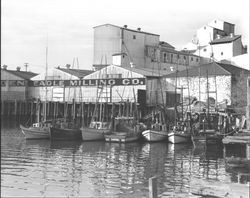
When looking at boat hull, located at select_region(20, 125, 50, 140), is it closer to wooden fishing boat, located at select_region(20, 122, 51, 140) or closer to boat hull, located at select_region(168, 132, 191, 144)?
wooden fishing boat, located at select_region(20, 122, 51, 140)

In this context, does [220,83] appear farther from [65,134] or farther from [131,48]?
[65,134]

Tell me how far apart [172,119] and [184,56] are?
32894mm

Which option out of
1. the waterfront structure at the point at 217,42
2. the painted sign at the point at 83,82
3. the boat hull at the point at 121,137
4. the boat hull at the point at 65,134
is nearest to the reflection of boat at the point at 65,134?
the boat hull at the point at 65,134

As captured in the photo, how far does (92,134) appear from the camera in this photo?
43.6m

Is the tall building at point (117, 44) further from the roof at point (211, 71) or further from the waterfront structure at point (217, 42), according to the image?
the roof at point (211, 71)

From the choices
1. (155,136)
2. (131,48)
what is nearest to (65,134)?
(155,136)

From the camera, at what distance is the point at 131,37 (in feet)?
261

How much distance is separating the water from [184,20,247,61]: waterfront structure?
44946 mm

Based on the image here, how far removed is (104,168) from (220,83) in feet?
119

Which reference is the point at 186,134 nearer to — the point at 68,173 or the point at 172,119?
the point at 172,119

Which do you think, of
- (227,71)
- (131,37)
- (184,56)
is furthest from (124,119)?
(184,56)

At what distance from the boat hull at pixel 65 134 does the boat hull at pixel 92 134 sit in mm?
1425

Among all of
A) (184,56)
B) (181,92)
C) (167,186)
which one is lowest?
(167,186)

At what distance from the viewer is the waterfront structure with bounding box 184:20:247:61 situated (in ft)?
282
